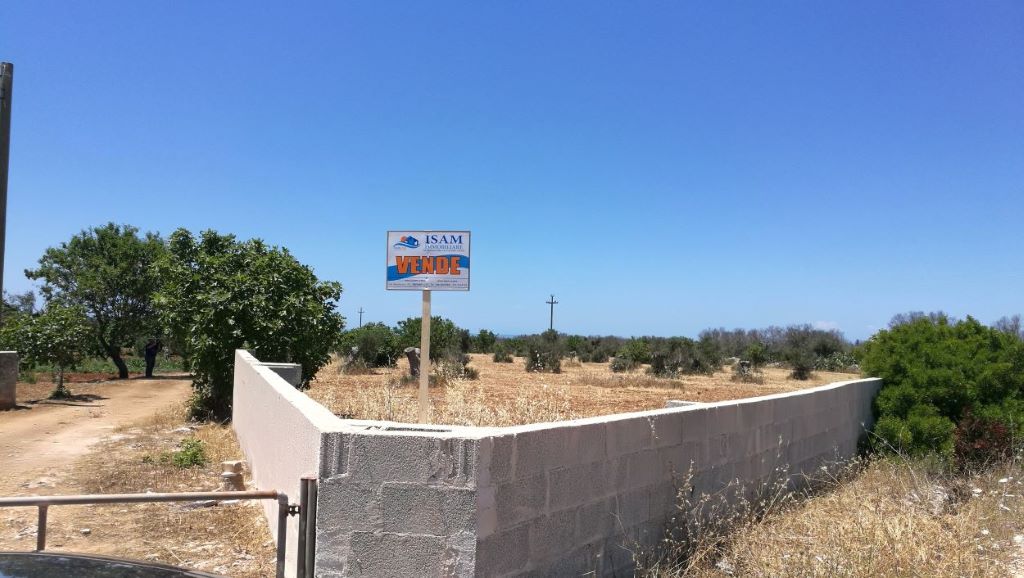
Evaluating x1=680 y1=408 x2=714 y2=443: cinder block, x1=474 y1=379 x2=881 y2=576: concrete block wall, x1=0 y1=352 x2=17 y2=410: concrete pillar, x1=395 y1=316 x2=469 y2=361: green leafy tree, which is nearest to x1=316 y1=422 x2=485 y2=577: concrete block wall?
x1=474 y1=379 x2=881 y2=576: concrete block wall

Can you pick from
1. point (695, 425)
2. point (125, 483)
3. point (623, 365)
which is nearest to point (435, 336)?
point (623, 365)

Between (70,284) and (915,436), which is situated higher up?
(70,284)

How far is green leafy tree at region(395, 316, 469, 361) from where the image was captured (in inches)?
1153

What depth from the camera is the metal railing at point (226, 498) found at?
11.2ft

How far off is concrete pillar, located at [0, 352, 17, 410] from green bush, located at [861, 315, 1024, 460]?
666 inches

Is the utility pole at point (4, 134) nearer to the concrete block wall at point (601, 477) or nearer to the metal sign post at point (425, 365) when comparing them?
the metal sign post at point (425, 365)

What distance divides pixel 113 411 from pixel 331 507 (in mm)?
14652

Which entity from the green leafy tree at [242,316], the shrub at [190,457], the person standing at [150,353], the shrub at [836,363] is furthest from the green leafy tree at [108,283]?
the shrub at [836,363]

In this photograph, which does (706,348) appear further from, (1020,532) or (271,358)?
(1020,532)

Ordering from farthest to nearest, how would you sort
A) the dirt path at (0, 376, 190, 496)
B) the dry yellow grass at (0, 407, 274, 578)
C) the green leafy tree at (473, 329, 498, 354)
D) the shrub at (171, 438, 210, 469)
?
1. the green leafy tree at (473, 329, 498, 354)
2. the shrub at (171, 438, 210, 469)
3. the dirt path at (0, 376, 190, 496)
4. the dry yellow grass at (0, 407, 274, 578)

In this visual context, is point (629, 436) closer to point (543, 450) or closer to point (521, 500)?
point (543, 450)

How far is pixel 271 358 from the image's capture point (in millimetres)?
13914

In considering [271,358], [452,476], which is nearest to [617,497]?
[452,476]

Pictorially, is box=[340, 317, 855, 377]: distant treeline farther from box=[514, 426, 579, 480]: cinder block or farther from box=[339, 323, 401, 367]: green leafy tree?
box=[514, 426, 579, 480]: cinder block
